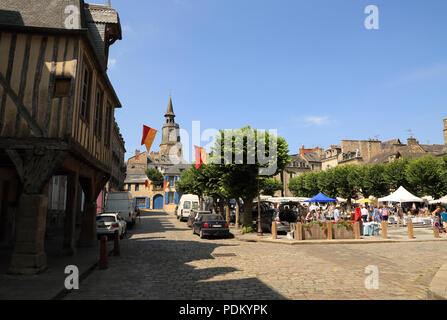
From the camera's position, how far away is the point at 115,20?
41.7 feet

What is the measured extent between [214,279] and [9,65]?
786cm

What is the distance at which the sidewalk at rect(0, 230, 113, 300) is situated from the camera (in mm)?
5882

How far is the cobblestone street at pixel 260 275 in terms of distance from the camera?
610cm

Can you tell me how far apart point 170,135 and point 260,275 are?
86.8 meters

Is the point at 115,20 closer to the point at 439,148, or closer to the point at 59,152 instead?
the point at 59,152

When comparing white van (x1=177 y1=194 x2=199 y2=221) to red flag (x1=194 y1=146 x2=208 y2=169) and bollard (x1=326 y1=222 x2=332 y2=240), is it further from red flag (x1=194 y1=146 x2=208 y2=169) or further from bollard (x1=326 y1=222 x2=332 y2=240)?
bollard (x1=326 y1=222 x2=332 y2=240)

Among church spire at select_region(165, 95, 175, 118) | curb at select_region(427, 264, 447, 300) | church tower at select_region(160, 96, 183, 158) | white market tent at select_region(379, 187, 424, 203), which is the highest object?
church spire at select_region(165, 95, 175, 118)

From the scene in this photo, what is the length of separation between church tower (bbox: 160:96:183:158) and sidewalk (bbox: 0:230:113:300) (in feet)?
258

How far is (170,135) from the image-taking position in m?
92.2

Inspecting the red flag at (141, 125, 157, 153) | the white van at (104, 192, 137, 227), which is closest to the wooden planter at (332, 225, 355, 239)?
the red flag at (141, 125, 157, 153)

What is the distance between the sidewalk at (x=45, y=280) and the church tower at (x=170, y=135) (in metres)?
78.7

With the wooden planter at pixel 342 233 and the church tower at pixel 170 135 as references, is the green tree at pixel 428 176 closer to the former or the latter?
the wooden planter at pixel 342 233

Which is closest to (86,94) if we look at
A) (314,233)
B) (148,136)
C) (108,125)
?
(108,125)

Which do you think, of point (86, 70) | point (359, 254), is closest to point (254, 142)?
point (359, 254)
